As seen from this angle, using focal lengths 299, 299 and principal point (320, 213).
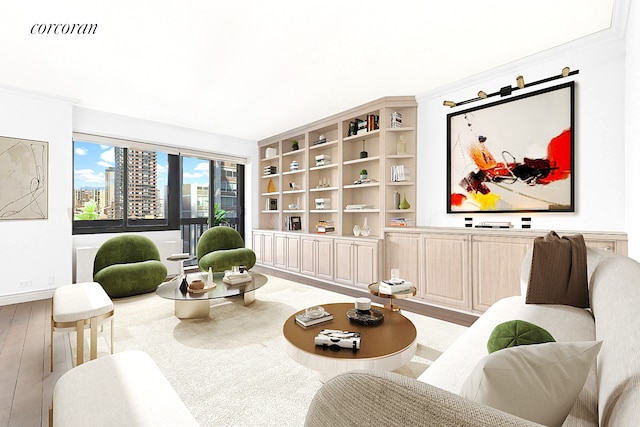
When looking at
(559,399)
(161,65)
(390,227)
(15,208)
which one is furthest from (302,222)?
(559,399)

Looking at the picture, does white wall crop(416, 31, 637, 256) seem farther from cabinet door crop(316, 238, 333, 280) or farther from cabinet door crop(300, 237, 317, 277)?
cabinet door crop(300, 237, 317, 277)

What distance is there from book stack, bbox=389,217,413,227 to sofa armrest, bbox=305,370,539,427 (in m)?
3.66

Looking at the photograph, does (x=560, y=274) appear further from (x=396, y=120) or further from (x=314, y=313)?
(x=396, y=120)

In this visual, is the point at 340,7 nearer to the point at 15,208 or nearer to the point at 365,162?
the point at 365,162

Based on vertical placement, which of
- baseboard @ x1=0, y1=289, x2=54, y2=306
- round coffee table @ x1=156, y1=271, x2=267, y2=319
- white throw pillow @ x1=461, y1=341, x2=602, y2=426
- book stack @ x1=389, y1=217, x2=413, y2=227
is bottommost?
baseboard @ x1=0, y1=289, x2=54, y2=306

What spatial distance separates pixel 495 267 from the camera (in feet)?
10.0

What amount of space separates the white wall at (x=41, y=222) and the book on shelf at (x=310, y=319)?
386 cm

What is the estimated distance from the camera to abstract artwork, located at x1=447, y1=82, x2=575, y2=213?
2.96 metres

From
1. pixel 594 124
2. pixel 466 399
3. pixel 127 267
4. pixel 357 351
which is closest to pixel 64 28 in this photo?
pixel 127 267

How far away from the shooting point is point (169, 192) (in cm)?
548

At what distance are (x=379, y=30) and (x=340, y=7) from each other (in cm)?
46

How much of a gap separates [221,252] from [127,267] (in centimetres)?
120

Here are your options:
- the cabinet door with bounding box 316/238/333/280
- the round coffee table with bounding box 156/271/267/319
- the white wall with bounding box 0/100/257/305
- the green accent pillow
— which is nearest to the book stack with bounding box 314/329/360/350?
the green accent pillow

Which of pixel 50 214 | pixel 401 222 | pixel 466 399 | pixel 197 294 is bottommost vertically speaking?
pixel 197 294
